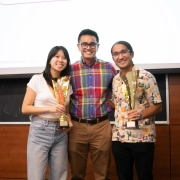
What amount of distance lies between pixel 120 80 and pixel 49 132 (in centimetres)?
63

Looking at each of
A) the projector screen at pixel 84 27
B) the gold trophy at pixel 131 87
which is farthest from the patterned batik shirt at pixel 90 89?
the projector screen at pixel 84 27

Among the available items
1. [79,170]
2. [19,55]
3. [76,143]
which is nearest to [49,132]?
[76,143]

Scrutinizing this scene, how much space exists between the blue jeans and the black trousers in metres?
0.39

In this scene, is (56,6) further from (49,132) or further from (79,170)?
(79,170)

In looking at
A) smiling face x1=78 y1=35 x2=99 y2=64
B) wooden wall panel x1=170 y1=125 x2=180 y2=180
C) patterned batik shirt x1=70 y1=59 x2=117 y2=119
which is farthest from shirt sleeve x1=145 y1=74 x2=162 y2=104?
wooden wall panel x1=170 y1=125 x2=180 y2=180

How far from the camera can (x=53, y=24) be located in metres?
2.52

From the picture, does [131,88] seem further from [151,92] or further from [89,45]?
[89,45]

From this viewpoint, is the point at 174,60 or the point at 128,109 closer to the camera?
the point at 128,109

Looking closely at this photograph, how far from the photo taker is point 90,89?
6.31ft

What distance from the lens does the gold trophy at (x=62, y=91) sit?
1659 millimetres

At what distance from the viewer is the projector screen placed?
7.66ft

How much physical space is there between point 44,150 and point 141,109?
0.72m

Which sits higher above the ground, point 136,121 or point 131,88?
point 131,88

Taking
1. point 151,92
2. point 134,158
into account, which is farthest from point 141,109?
point 134,158
